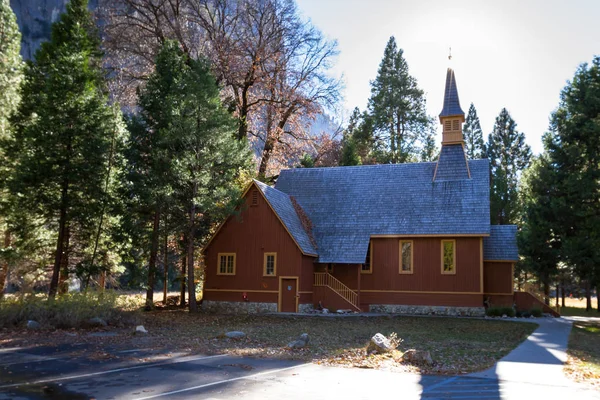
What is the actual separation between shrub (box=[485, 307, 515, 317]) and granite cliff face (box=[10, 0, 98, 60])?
55.4 m

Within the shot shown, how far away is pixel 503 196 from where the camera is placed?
40781 millimetres

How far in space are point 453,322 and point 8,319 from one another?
17.4 m

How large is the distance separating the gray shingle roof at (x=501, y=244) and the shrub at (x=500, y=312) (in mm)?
2808

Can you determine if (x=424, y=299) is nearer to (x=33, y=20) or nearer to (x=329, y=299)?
(x=329, y=299)

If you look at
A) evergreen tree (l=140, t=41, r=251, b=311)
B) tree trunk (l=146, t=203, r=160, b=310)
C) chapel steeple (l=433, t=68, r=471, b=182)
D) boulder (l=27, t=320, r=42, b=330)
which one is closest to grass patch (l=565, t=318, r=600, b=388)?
chapel steeple (l=433, t=68, r=471, b=182)

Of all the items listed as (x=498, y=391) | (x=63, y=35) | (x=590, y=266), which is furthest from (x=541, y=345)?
(x=63, y=35)

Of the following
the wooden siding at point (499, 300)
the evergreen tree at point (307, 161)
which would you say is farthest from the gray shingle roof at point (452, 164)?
the evergreen tree at point (307, 161)

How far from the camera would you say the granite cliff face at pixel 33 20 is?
5750 centimetres

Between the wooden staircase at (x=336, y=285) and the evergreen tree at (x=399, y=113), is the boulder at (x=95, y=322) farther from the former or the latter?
the evergreen tree at (x=399, y=113)

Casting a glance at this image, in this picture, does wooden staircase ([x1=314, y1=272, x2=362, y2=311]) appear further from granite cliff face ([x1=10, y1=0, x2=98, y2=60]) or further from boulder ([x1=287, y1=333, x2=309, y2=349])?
granite cliff face ([x1=10, y1=0, x2=98, y2=60])

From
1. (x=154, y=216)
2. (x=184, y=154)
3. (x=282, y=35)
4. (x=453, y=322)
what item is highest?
(x=282, y=35)

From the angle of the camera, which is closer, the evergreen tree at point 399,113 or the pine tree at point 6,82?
the pine tree at point 6,82

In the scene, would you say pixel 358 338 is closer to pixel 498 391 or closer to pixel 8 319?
pixel 498 391

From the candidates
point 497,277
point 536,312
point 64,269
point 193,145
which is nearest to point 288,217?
point 193,145
